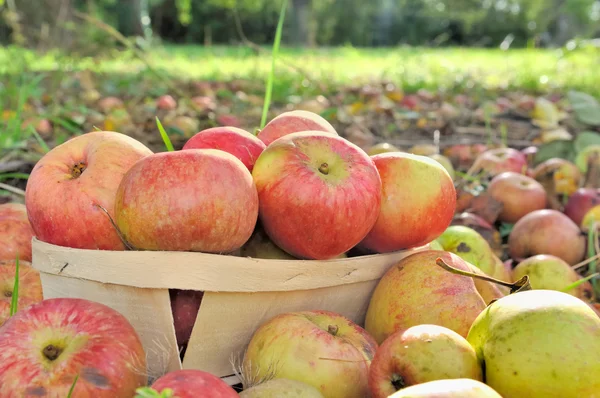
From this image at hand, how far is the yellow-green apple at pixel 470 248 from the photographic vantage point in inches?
94.8

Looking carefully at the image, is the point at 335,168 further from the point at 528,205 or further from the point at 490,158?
the point at 490,158

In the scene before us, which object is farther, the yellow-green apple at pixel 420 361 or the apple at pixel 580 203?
the apple at pixel 580 203

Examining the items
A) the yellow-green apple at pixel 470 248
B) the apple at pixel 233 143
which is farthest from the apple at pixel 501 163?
the apple at pixel 233 143

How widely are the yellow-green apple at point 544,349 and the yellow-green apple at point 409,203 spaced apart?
1.60 feet

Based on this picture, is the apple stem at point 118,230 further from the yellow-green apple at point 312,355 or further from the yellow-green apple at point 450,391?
the yellow-green apple at point 450,391

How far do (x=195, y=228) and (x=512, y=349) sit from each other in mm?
735

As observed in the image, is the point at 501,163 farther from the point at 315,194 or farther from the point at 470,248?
the point at 315,194

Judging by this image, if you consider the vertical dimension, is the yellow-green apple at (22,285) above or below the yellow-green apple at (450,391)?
below

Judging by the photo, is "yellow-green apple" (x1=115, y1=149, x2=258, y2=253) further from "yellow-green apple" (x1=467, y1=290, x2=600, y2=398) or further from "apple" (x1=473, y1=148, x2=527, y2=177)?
"apple" (x1=473, y1=148, x2=527, y2=177)

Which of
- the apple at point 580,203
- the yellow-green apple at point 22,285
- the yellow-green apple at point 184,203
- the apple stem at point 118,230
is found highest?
the yellow-green apple at point 184,203

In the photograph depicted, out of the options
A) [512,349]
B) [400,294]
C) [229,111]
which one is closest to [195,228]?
[400,294]

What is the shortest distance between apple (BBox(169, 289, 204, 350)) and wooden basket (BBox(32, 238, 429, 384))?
0.18ft

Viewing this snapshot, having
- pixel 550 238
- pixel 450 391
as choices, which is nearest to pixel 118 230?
pixel 450 391

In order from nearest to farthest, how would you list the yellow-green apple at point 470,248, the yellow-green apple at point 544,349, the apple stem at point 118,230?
1. the yellow-green apple at point 544,349
2. the apple stem at point 118,230
3. the yellow-green apple at point 470,248
